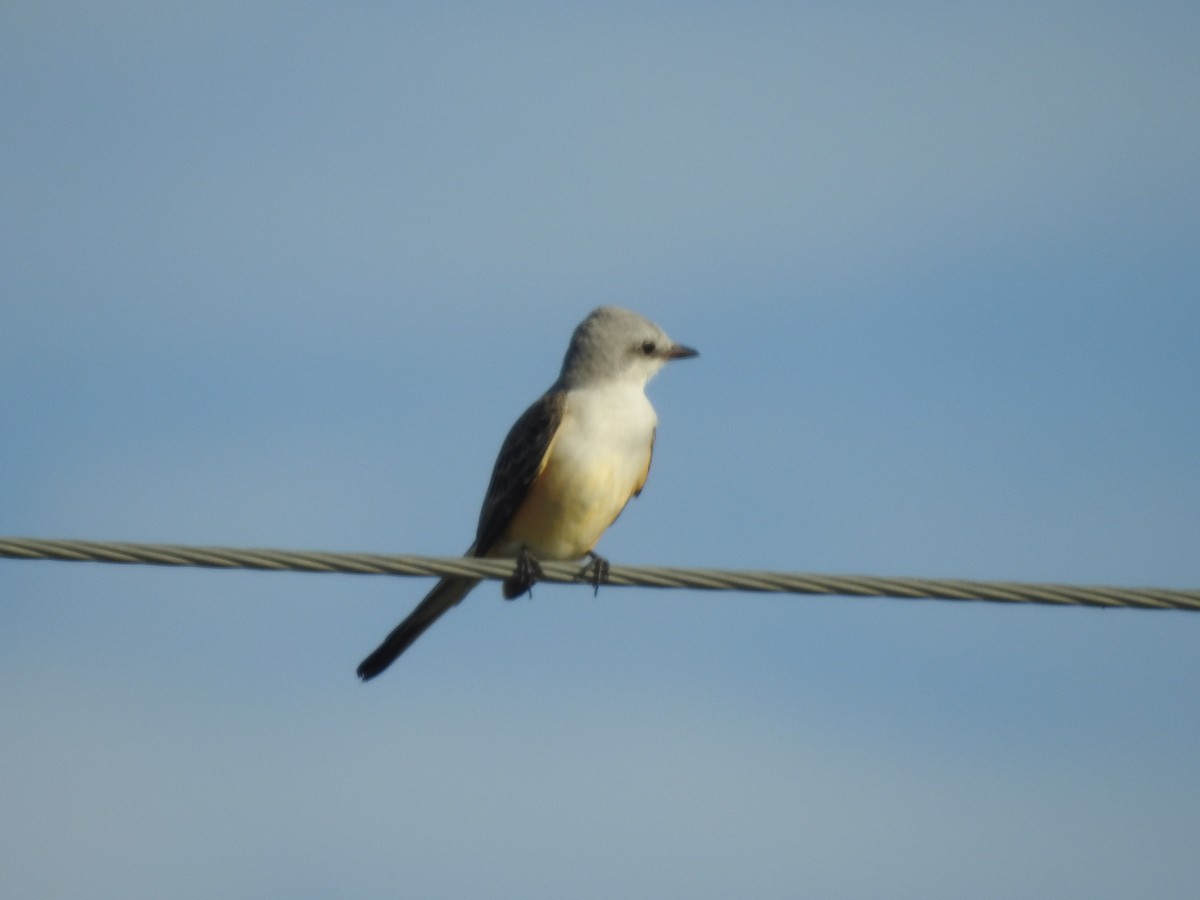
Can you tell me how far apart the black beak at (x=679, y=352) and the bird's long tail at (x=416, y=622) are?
6.72 feet

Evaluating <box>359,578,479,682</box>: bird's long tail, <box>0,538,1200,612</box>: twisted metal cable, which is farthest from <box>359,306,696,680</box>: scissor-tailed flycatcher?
<box>0,538,1200,612</box>: twisted metal cable

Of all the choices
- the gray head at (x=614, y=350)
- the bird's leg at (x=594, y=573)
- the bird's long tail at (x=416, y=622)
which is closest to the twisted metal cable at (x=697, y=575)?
the bird's leg at (x=594, y=573)

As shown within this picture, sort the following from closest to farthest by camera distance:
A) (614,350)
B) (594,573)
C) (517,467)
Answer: (594,573) < (517,467) < (614,350)

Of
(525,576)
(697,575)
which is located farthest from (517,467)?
(697,575)

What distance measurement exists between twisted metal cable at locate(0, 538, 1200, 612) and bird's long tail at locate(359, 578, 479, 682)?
112 inches

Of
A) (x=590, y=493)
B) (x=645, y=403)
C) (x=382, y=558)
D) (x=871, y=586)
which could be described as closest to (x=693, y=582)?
(x=871, y=586)

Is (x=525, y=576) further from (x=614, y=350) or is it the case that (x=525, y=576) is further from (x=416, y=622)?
(x=614, y=350)

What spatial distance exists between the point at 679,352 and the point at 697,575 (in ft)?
14.3

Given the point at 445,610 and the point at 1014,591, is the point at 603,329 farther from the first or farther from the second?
the point at 1014,591

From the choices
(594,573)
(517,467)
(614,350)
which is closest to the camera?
(594,573)

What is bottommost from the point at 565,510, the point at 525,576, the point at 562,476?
the point at 525,576

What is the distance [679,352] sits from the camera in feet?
36.6

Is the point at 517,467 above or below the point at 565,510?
above

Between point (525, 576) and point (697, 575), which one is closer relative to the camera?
point (697, 575)
